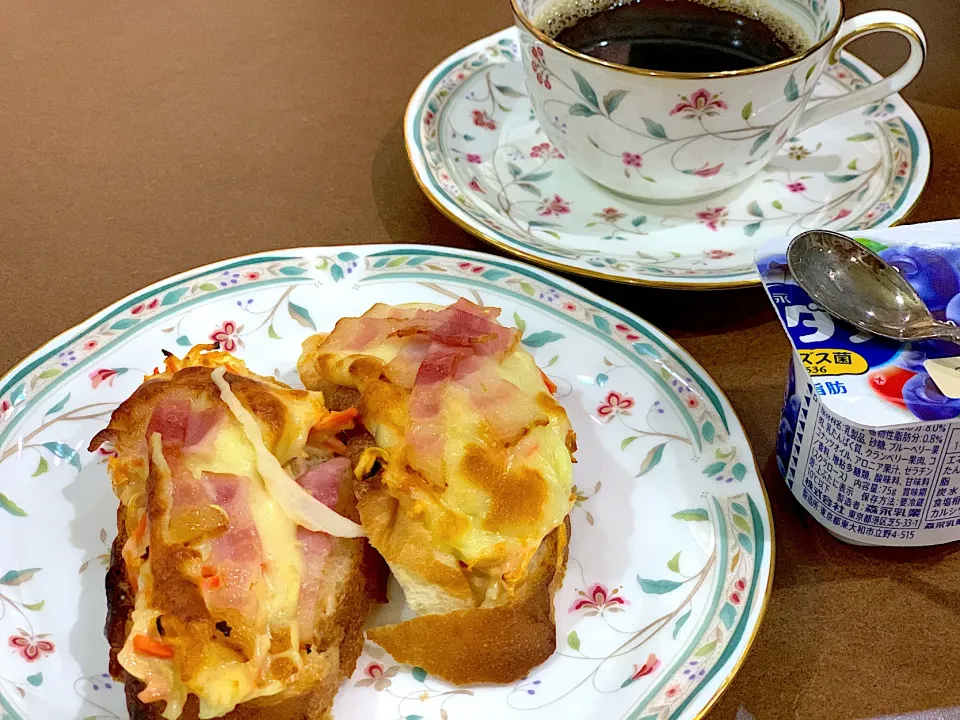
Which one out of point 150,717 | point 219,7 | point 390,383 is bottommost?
point 150,717

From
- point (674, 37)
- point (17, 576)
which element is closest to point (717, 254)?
point (674, 37)

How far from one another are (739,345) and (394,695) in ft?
2.85

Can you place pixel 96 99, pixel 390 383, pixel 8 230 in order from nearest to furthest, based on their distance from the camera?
1. pixel 390 383
2. pixel 8 230
3. pixel 96 99

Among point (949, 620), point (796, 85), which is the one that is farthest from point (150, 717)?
point (796, 85)

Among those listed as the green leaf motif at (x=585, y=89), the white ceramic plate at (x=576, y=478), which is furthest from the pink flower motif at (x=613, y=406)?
the green leaf motif at (x=585, y=89)

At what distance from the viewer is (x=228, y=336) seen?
1.49 m

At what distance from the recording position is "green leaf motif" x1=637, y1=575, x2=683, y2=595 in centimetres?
118

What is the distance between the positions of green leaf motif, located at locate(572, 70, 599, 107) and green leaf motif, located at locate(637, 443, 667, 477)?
2.09 feet

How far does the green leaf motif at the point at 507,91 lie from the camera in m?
1.99

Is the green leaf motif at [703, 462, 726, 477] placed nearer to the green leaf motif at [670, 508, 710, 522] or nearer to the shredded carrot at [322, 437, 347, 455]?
the green leaf motif at [670, 508, 710, 522]

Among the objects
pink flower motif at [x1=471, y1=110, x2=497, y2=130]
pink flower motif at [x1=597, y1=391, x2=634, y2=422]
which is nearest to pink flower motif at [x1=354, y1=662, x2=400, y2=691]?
pink flower motif at [x1=597, y1=391, x2=634, y2=422]

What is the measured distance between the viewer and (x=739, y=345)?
5.14ft

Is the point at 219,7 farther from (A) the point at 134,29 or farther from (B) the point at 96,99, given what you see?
(B) the point at 96,99

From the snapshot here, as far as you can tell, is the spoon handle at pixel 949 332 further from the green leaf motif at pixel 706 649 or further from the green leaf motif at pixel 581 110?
the green leaf motif at pixel 581 110
